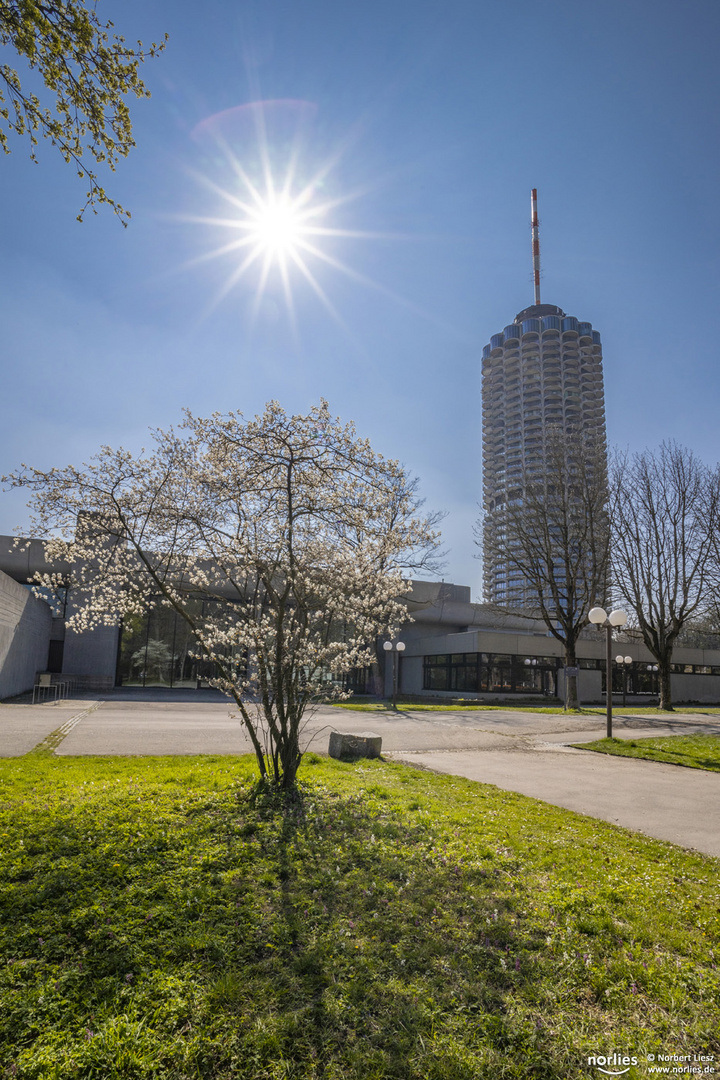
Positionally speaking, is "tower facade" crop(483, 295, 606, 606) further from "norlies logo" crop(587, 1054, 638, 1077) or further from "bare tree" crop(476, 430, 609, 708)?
"norlies logo" crop(587, 1054, 638, 1077)

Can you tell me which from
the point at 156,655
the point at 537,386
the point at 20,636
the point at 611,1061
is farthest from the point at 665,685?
the point at 537,386

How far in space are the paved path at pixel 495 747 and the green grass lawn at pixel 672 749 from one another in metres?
0.45

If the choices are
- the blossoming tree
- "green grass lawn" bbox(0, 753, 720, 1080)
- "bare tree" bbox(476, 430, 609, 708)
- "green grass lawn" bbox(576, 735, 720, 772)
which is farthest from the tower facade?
"green grass lawn" bbox(0, 753, 720, 1080)

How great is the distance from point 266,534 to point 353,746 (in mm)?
5384

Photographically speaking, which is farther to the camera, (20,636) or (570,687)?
(570,687)

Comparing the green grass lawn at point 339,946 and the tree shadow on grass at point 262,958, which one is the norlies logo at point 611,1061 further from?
the tree shadow on grass at point 262,958

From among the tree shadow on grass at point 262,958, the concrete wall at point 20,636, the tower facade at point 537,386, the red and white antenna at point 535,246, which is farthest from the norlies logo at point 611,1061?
the red and white antenna at point 535,246

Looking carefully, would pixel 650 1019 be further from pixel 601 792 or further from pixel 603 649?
pixel 603 649

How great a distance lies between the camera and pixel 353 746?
1098 cm

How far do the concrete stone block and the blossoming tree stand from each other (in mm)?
3493

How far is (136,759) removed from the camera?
951cm

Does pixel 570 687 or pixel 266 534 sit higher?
pixel 266 534

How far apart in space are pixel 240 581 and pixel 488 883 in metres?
5.21

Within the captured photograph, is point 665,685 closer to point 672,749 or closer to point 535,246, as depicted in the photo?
point 672,749
